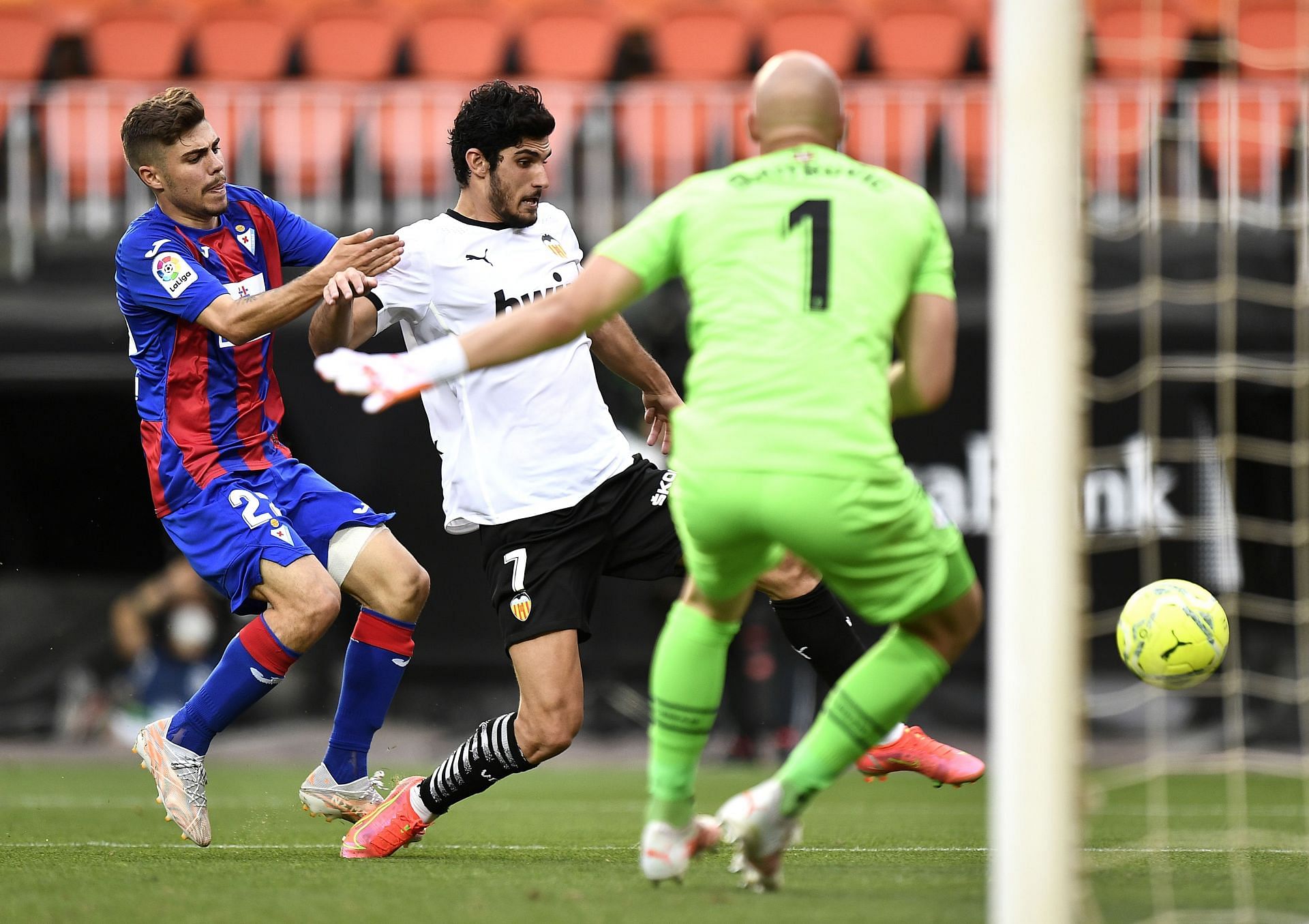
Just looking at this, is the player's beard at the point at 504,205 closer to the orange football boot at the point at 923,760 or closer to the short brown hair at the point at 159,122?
the short brown hair at the point at 159,122

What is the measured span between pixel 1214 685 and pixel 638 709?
3.54 metres

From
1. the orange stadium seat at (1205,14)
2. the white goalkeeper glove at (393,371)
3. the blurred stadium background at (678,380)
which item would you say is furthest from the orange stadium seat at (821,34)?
the white goalkeeper glove at (393,371)

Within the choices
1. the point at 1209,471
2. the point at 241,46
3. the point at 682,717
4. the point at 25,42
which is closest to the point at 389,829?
the point at 682,717

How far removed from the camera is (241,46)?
12672mm

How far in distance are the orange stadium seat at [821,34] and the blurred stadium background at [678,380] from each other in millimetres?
1125

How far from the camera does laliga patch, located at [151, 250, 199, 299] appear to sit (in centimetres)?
486

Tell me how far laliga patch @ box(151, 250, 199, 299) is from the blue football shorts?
1.98 feet

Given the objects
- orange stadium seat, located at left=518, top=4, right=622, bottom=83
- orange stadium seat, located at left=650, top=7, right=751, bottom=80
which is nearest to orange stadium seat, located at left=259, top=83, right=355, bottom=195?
orange stadium seat, located at left=518, top=4, right=622, bottom=83

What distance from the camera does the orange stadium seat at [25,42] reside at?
A: 12.4 meters

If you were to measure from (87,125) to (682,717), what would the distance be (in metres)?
8.99

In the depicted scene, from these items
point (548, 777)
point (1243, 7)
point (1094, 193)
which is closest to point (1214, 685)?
point (1094, 193)

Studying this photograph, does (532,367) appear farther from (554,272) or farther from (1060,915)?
(1060,915)

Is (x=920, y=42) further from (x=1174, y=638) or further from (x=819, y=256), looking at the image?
(x=819, y=256)

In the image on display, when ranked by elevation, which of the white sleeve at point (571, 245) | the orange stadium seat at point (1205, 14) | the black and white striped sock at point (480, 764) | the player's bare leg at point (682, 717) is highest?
the orange stadium seat at point (1205, 14)
